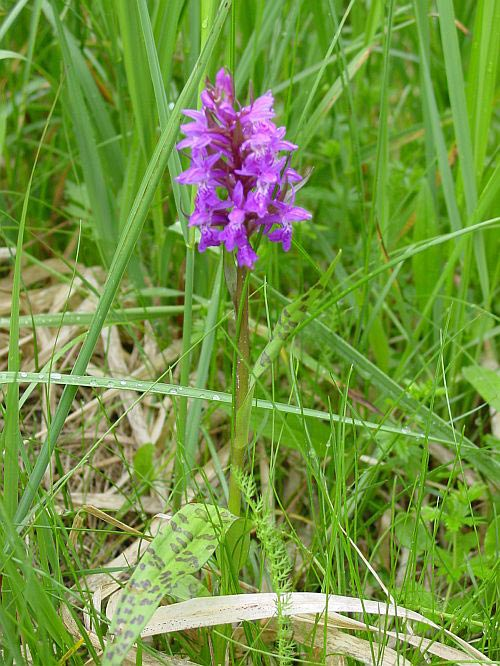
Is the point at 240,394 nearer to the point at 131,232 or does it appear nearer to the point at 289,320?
the point at 289,320

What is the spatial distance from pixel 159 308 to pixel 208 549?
1048 mm

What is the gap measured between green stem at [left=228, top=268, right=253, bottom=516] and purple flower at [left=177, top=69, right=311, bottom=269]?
0.10 metres

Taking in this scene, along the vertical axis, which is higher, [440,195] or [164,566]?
[440,195]

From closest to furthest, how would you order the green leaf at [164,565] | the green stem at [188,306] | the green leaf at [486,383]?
the green leaf at [164,565] → the green stem at [188,306] → the green leaf at [486,383]

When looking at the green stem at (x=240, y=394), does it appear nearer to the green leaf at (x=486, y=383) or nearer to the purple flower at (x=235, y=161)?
the purple flower at (x=235, y=161)

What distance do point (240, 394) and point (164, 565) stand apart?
33 centimetres

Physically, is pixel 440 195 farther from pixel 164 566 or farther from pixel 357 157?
pixel 164 566

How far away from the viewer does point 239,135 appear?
1293 mm

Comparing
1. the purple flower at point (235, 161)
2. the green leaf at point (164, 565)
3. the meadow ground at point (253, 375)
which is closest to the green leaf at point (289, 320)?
the meadow ground at point (253, 375)

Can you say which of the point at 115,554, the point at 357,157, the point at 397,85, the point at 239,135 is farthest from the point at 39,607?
the point at 397,85


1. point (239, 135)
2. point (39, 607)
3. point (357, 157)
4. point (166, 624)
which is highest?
point (239, 135)

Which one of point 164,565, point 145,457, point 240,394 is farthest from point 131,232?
point 145,457

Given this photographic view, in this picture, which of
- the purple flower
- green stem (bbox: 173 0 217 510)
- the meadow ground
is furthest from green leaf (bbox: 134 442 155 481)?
the purple flower

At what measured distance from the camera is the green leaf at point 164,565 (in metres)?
1.20
